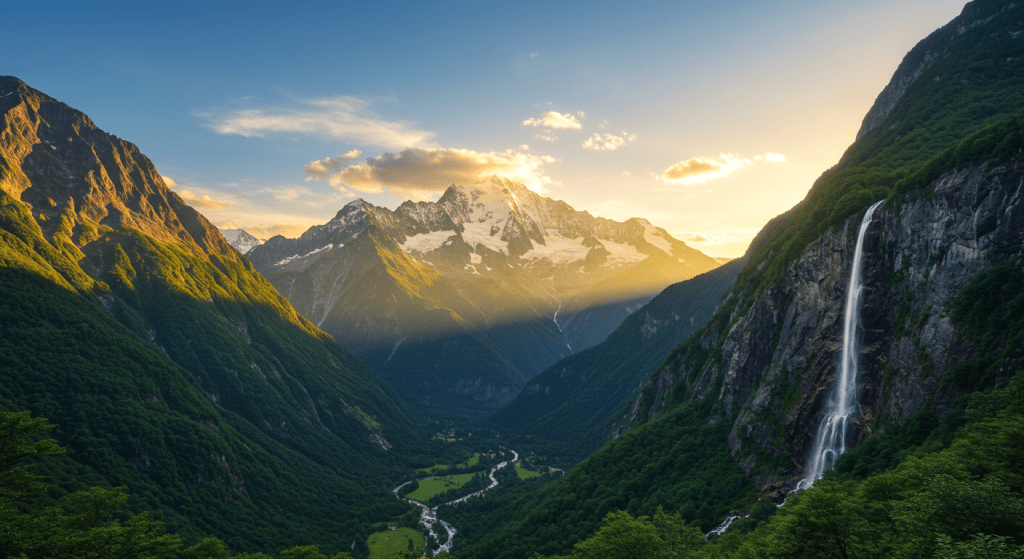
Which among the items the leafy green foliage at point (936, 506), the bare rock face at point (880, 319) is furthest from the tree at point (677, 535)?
the bare rock face at point (880, 319)

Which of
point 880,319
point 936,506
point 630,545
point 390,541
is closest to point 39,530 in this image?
point 630,545

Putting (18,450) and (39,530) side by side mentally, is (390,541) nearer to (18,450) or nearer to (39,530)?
(39,530)

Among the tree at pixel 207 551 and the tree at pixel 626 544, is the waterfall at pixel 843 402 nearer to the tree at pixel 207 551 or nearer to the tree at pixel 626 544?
the tree at pixel 626 544

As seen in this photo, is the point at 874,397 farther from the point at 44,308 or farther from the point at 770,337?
the point at 44,308

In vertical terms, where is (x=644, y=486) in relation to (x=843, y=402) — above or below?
below

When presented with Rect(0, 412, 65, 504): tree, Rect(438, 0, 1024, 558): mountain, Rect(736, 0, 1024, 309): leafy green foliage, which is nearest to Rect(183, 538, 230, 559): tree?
Rect(0, 412, 65, 504): tree

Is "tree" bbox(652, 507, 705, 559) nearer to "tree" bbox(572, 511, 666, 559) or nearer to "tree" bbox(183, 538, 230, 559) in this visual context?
"tree" bbox(572, 511, 666, 559)
